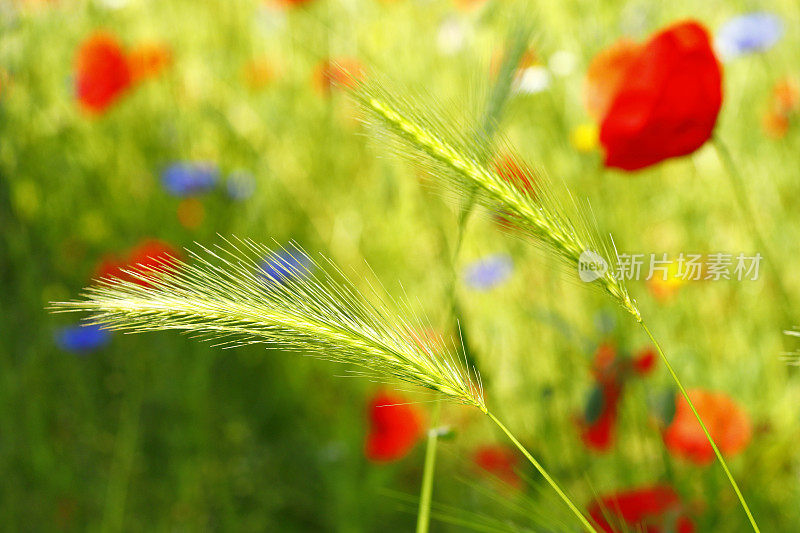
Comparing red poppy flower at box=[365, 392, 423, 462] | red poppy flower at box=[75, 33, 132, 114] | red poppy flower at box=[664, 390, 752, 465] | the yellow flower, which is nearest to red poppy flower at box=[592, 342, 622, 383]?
red poppy flower at box=[664, 390, 752, 465]

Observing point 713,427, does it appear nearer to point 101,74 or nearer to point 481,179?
point 481,179

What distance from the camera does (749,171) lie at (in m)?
1.55

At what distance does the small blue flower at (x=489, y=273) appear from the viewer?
4.40 ft

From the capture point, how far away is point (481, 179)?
46 centimetres

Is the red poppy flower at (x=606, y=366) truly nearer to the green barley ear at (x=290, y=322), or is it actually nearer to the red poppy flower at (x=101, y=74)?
the green barley ear at (x=290, y=322)

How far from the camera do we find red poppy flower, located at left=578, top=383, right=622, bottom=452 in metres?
0.79

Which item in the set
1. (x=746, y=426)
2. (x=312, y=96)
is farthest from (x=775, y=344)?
(x=312, y=96)

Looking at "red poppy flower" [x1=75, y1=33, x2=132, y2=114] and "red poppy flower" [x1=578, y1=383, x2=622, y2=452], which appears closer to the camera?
"red poppy flower" [x1=578, y1=383, x2=622, y2=452]

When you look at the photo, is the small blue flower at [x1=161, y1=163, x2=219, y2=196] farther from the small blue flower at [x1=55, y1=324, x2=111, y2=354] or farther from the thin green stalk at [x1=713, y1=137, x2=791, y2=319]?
the thin green stalk at [x1=713, y1=137, x2=791, y2=319]

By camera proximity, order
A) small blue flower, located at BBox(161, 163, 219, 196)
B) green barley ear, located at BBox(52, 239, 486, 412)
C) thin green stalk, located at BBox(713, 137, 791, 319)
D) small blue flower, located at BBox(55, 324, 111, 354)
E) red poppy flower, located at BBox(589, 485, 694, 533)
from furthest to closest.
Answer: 1. small blue flower, located at BBox(161, 163, 219, 196)
2. small blue flower, located at BBox(55, 324, 111, 354)
3. thin green stalk, located at BBox(713, 137, 791, 319)
4. red poppy flower, located at BBox(589, 485, 694, 533)
5. green barley ear, located at BBox(52, 239, 486, 412)

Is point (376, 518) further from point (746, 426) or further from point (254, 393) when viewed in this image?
point (746, 426)

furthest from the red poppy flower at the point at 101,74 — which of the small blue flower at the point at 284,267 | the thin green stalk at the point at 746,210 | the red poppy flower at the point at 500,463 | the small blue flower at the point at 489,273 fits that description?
the thin green stalk at the point at 746,210

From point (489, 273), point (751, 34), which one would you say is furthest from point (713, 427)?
point (751, 34)

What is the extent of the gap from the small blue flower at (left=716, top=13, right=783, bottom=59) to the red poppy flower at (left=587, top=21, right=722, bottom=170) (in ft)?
2.95
